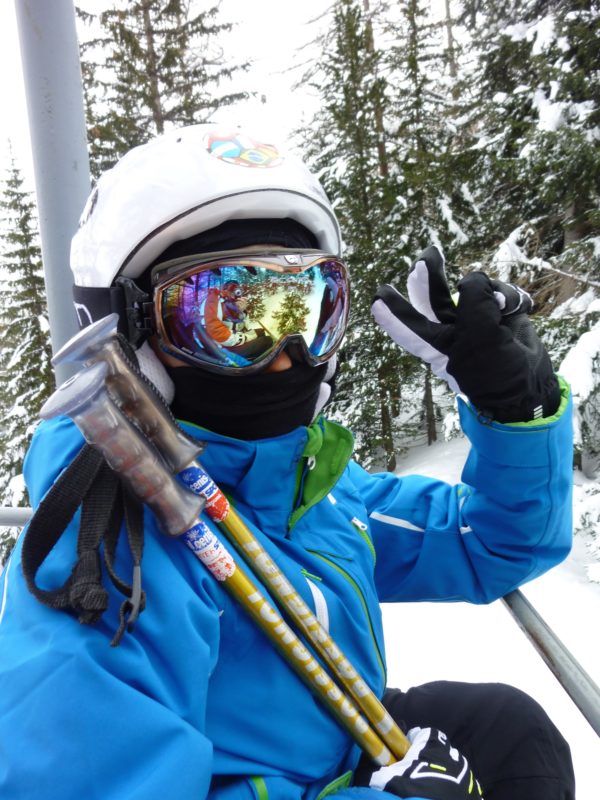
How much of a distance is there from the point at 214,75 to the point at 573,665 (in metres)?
15.0

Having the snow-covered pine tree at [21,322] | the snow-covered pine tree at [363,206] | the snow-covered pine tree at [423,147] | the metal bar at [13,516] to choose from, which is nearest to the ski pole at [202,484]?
the metal bar at [13,516]

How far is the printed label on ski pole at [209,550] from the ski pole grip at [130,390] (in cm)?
13

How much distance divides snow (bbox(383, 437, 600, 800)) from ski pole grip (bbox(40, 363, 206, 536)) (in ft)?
6.74

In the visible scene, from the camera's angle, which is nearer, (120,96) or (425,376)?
(425,376)

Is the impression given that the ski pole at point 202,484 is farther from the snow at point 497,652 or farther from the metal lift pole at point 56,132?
the snow at point 497,652

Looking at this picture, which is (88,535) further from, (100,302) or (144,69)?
(144,69)

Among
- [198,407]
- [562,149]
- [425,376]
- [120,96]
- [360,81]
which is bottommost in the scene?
[425,376]

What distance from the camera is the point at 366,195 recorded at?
10844 mm

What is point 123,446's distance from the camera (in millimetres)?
1016

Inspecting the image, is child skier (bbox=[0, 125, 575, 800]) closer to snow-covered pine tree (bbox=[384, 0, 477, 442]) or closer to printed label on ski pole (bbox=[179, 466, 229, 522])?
printed label on ski pole (bbox=[179, 466, 229, 522])

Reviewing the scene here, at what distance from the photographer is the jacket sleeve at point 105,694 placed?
838 millimetres

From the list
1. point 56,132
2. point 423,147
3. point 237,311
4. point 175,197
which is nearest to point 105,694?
point 237,311

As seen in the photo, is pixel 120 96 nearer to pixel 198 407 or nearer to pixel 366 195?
pixel 366 195

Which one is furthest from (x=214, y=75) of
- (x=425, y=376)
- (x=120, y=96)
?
(x=425, y=376)
